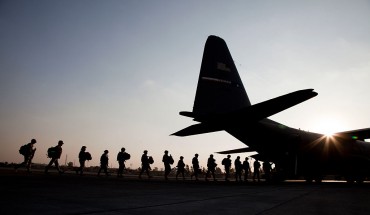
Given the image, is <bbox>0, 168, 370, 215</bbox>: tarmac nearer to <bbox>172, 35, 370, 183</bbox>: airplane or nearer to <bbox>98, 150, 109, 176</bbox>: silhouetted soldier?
<bbox>172, 35, 370, 183</bbox>: airplane

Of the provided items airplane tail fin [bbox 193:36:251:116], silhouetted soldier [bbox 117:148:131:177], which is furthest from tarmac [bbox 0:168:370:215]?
silhouetted soldier [bbox 117:148:131:177]

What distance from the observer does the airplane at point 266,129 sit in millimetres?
11234

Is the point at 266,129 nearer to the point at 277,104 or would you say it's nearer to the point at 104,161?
the point at 277,104

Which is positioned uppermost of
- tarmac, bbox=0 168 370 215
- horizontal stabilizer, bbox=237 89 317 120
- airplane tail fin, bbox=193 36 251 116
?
airplane tail fin, bbox=193 36 251 116

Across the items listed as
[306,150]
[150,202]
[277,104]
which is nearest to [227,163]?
[306,150]

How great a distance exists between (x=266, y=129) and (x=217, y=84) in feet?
13.4

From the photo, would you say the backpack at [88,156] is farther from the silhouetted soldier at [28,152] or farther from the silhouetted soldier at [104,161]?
the silhouetted soldier at [28,152]

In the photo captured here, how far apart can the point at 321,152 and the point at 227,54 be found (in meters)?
8.38

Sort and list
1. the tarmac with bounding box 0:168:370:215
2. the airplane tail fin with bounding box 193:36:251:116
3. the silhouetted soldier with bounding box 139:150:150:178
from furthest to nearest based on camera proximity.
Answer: the silhouetted soldier with bounding box 139:150:150:178 < the airplane tail fin with bounding box 193:36:251:116 < the tarmac with bounding box 0:168:370:215

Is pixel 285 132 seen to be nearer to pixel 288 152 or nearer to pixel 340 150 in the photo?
pixel 288 152

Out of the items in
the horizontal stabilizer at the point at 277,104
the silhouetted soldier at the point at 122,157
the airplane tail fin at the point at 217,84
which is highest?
the airplane tail fin at the point at 217,84

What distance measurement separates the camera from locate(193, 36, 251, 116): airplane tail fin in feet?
39.4

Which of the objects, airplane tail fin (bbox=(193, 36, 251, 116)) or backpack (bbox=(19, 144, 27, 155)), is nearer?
airplane tail fin (bbox=(193, 36, 251, 116))

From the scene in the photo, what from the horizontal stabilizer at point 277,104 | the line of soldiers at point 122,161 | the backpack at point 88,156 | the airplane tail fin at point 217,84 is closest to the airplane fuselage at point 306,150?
the airplane tail fin at point 217,84
